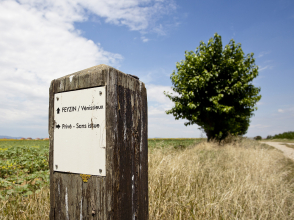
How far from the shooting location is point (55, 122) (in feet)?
6.02

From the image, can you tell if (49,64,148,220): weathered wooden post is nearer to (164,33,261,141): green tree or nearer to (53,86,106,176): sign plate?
(53,86,106,176): sign plate

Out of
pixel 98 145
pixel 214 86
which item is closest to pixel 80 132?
pixel 98 145

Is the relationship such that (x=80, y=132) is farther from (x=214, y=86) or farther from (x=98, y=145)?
(x=214, y=86)

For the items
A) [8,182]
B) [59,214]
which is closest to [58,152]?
[59,214]

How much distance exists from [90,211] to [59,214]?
1.34 feet

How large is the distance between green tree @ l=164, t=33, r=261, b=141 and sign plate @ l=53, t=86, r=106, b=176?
38.1ft

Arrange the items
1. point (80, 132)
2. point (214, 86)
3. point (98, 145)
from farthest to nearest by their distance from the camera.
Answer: point (214, 86) → point (80, 132) → point (98, 145)

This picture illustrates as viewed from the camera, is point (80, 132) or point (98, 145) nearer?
point (98, 145)

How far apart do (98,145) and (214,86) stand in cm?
1299

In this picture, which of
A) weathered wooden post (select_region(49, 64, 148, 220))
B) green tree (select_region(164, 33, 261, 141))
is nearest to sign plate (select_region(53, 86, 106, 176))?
weathered wooden post (select_region(49, 64, 148, 220))

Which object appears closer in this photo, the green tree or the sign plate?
the sign plate

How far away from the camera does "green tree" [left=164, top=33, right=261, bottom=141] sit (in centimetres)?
1302

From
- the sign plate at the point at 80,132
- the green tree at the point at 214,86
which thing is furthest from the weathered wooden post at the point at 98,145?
the green tree at the point at 214,86

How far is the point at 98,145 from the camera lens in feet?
5.04
